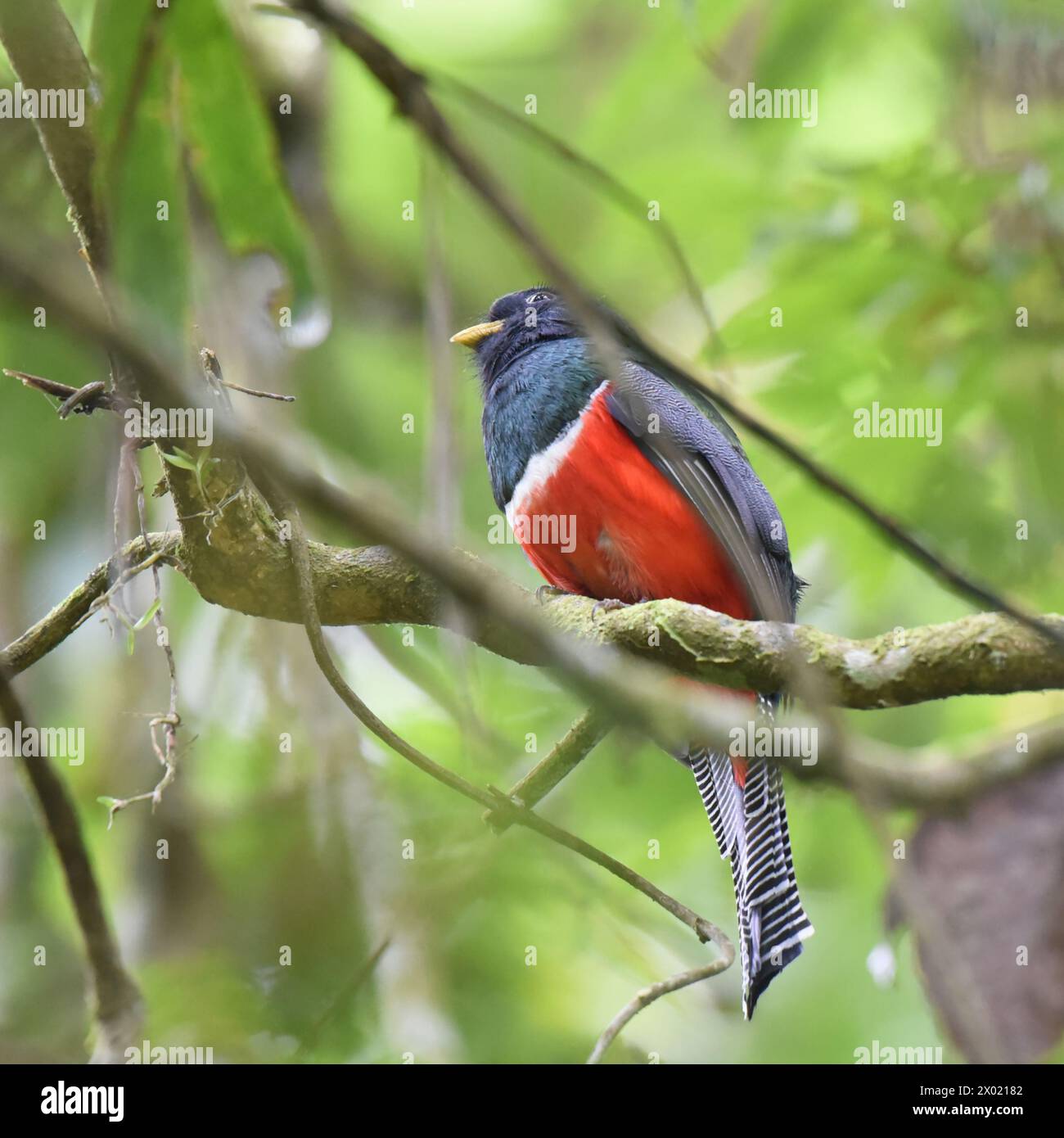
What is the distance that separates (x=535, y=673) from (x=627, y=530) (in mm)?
829

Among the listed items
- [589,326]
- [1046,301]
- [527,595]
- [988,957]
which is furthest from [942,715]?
[589,326]

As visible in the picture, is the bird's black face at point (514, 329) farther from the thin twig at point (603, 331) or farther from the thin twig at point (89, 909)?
the thin twig at point (603, 331)

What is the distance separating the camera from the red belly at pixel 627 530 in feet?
14.2

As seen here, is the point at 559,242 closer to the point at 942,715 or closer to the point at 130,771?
the point at 942,715

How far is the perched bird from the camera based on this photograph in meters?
4.06

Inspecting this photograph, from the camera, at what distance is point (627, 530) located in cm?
433

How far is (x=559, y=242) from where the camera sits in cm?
755
